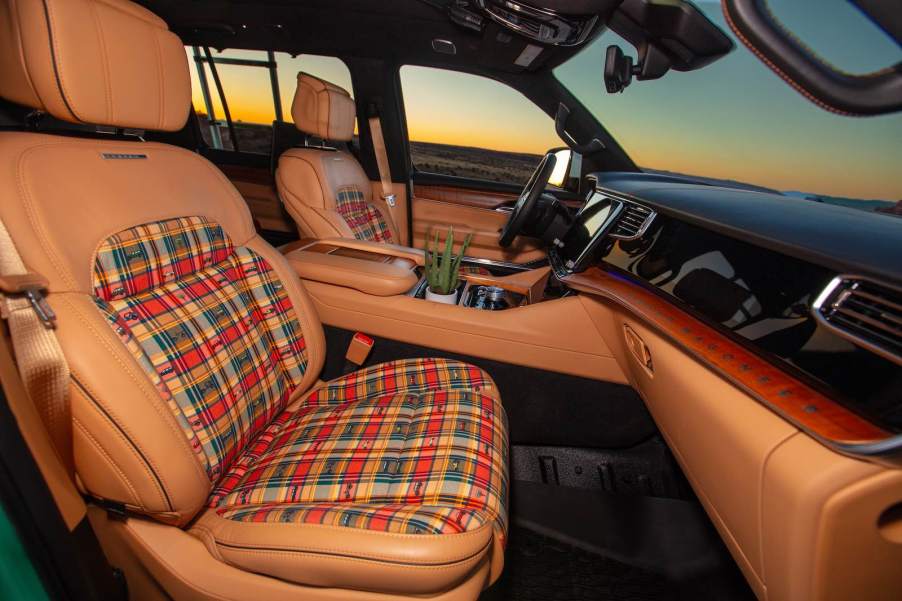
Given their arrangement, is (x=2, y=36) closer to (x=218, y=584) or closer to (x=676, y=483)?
(x=218, y=584)

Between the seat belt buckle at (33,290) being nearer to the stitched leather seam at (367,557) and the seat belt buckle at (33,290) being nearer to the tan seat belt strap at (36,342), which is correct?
the tan seat belt strap at (36,342)

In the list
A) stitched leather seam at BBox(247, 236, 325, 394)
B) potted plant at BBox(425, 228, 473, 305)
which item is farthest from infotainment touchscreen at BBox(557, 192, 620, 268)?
stitched leather seam at BBox(247, 236, 325, 394)

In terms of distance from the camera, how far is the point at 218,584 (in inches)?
31.0

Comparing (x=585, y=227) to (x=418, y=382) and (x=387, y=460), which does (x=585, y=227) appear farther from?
(x=387, y=460)

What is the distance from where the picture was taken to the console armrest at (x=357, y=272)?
5.31ft

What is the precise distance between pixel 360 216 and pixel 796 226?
203 cm

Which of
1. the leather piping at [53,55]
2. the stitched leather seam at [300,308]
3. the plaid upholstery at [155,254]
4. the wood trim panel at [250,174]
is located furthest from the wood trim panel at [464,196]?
the leather piping at [53,55]

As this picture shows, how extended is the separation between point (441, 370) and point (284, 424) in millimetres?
477

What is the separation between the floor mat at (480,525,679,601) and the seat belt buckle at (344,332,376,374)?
803 millimetres

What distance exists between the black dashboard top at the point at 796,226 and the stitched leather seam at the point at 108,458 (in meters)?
1.21

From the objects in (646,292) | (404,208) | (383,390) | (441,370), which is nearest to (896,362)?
(646,292)

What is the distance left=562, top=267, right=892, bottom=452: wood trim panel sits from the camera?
58cm

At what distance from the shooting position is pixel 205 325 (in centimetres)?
98

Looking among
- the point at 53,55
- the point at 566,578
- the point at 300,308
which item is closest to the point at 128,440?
the point at 300,308
